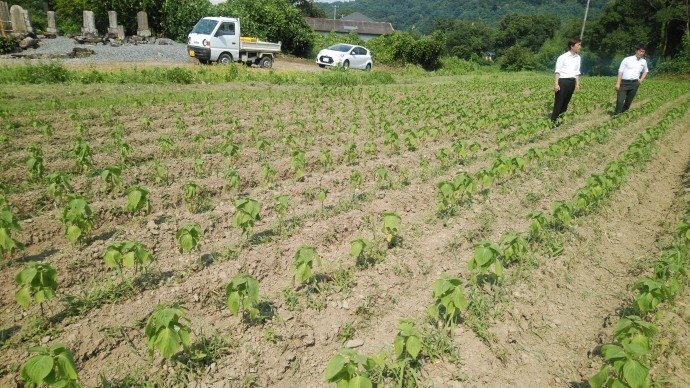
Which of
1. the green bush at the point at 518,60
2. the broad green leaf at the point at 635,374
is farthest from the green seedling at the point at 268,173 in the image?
the green bush at the point at 518,60

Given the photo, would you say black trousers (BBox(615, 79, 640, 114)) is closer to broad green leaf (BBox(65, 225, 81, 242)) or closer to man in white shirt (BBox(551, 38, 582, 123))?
man in white shirt (BBox(551, 38, 582, 123))

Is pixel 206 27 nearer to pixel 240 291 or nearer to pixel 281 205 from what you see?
pixel 281 205

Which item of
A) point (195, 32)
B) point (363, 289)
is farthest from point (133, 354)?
point (195, 32)

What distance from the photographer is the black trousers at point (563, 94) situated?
9.97 metres

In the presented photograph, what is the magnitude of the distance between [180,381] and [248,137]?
6105 mm

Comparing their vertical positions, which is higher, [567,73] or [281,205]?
[567,73]

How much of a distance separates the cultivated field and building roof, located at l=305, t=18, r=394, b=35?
3024 inches

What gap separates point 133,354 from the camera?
3.01m

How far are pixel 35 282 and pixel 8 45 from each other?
21.7 metres

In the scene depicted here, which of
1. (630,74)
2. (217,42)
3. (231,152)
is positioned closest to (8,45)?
(217,42)

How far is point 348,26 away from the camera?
82938 mm

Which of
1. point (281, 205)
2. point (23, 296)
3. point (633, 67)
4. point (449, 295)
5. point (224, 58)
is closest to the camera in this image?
point (23, 296)

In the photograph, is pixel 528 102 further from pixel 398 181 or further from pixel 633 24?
pixel 633 24

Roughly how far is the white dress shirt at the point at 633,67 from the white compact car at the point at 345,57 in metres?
15.5
